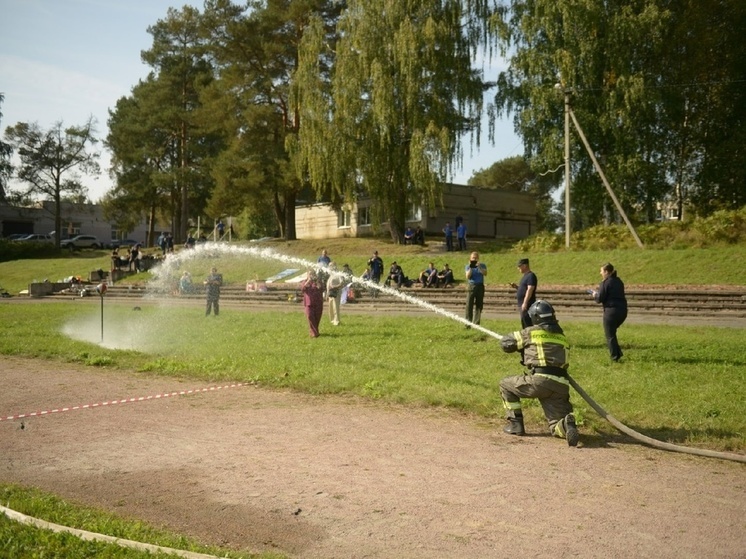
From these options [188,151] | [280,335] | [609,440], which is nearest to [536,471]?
[609,440]

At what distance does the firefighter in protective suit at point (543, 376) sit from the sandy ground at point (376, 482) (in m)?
0.28

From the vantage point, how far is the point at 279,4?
1961 inches

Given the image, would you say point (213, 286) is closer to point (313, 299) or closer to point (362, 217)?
point (313, 299)

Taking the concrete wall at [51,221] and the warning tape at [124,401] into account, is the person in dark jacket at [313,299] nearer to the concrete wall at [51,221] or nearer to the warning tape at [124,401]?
the warning tape at [124,401]

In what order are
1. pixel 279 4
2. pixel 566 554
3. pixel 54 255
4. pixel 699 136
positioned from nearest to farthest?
pixel 566 554 < pixel 699 136 < pixel 279 4 < pixel 54 255

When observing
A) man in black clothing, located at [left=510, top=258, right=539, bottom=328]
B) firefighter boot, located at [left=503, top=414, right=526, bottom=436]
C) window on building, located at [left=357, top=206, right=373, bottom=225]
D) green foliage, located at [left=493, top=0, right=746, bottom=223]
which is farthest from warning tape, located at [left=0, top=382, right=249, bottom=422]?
window on building, located at [left=357, top=206, right=373, bottom=225]

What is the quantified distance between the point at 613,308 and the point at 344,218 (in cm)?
4363

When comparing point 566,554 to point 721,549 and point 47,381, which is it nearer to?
point 721,549

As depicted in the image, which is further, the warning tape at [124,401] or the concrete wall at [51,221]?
the concrete wall at [51,221]

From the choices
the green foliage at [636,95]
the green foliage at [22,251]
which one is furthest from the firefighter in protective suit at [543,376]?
the green foliage at [22,251]

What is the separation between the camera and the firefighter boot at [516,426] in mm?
8766

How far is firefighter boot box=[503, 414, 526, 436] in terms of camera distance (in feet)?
28.8

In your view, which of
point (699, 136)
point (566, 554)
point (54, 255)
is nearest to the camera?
point (566, 554)

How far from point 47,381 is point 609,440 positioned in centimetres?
993
